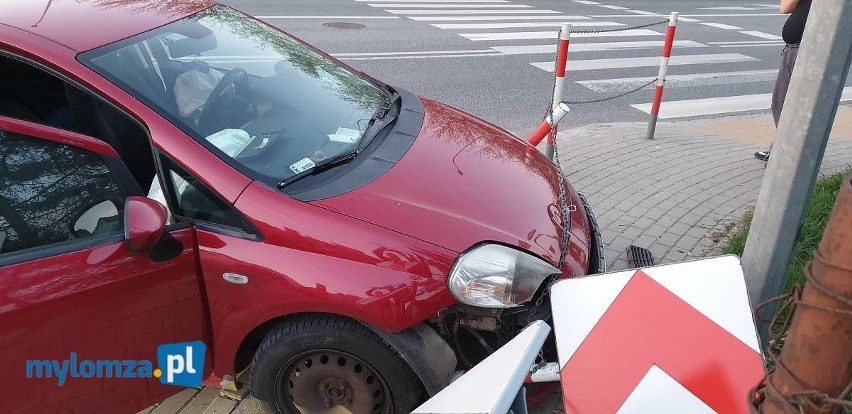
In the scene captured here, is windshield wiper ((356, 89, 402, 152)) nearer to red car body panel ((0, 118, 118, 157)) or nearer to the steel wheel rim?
A: the steel wheel rim

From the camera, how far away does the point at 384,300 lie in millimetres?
2447

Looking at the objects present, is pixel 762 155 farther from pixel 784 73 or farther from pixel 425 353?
pixel 425 353


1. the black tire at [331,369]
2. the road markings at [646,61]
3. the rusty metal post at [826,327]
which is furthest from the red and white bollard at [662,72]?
the rusty metal post at [826,327]

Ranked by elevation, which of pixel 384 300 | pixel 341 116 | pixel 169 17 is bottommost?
pixel 384 300

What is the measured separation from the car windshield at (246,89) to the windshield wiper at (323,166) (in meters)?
0.02

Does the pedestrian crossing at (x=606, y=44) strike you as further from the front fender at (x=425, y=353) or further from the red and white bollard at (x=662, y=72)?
the front fender at (x=425, y=353)

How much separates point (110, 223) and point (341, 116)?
47.8 inches

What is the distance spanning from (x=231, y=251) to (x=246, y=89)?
102cm

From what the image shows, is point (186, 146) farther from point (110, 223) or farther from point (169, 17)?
point (169, 17)

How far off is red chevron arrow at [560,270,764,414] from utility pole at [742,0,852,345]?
0.71 metres

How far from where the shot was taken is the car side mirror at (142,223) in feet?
7.76

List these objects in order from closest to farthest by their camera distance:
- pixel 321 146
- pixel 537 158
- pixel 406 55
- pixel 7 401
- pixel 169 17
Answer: pixel 7 401 < pixel 321 146 < pixel 169 17 < pixel 537 158 < pixel 406 55

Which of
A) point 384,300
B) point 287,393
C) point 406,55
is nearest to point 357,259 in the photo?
point 384,300

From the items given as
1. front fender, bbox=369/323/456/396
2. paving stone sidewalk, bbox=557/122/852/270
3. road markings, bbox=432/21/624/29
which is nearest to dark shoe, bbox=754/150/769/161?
paving stone sidewalk, bbox=557/122/852/270
